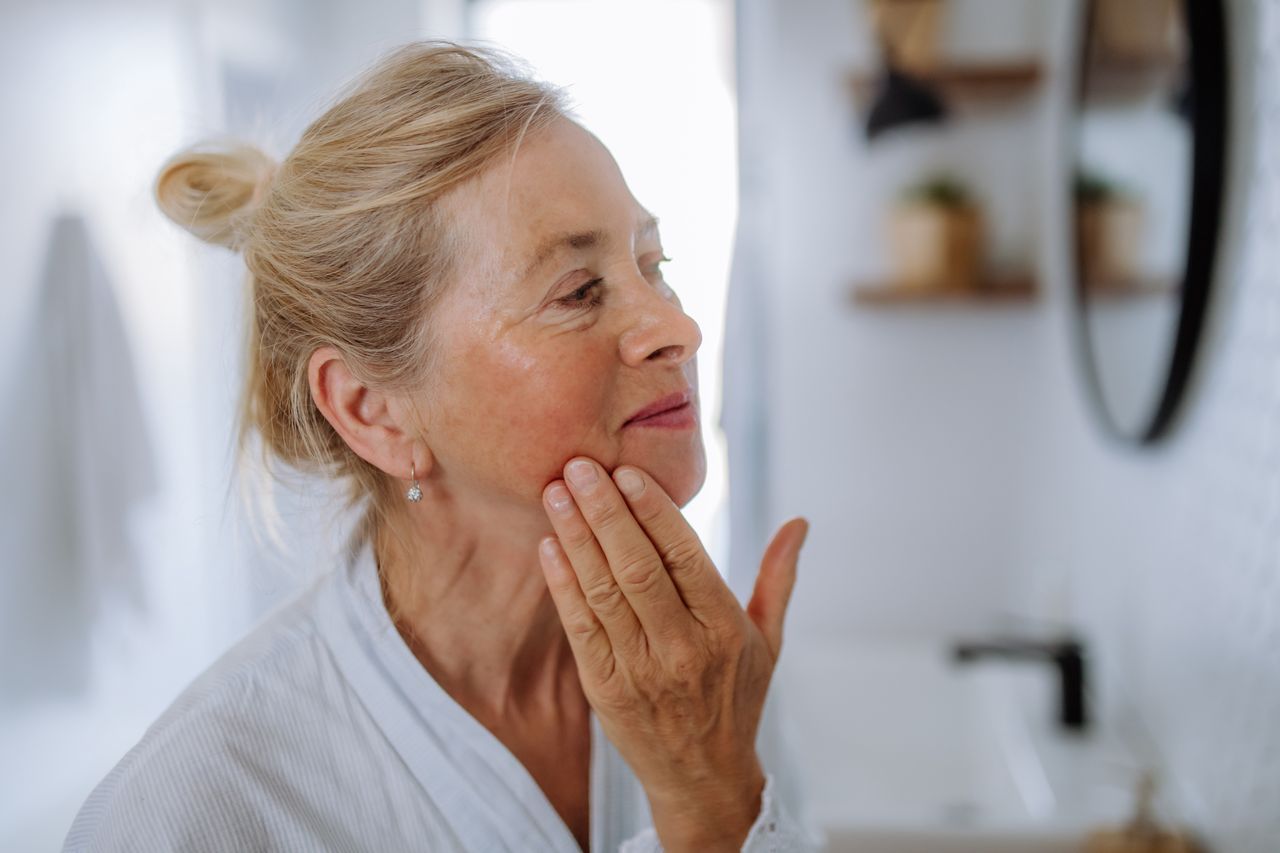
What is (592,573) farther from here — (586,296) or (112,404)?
(112,404)

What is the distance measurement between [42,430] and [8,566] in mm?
142

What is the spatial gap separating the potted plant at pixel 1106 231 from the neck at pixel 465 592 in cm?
111

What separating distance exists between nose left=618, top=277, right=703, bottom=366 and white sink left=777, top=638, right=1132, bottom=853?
30.8 inches

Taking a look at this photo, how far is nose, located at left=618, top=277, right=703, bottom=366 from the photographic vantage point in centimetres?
79

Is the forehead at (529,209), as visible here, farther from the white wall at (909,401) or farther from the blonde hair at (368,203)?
the white wall at (909,401)

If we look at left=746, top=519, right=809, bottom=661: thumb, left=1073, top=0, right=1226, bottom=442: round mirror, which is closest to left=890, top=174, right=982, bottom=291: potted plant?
left=1073, top=0, right=1226, bottom=442: round mirror

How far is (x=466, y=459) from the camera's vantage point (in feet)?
2.73

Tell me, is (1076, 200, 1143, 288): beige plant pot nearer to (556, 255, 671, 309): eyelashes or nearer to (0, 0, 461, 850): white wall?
(556, 255, 671, 309): eyelashes

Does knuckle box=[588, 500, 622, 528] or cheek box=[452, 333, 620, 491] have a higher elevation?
cheek box=[452, 333, 620, 491]

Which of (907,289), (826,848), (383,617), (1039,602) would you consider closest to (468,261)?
(383,617)

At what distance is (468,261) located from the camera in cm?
79

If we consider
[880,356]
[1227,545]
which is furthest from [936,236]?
[1227,545]

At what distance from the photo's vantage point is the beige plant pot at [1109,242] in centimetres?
150

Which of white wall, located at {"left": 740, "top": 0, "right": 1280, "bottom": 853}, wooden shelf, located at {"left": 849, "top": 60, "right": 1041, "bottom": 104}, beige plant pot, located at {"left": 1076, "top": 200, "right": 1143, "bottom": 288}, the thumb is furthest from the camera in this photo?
wooden shelf, located at {"left": 849, "top": 60, "right": 1041, "bottom": 104}
